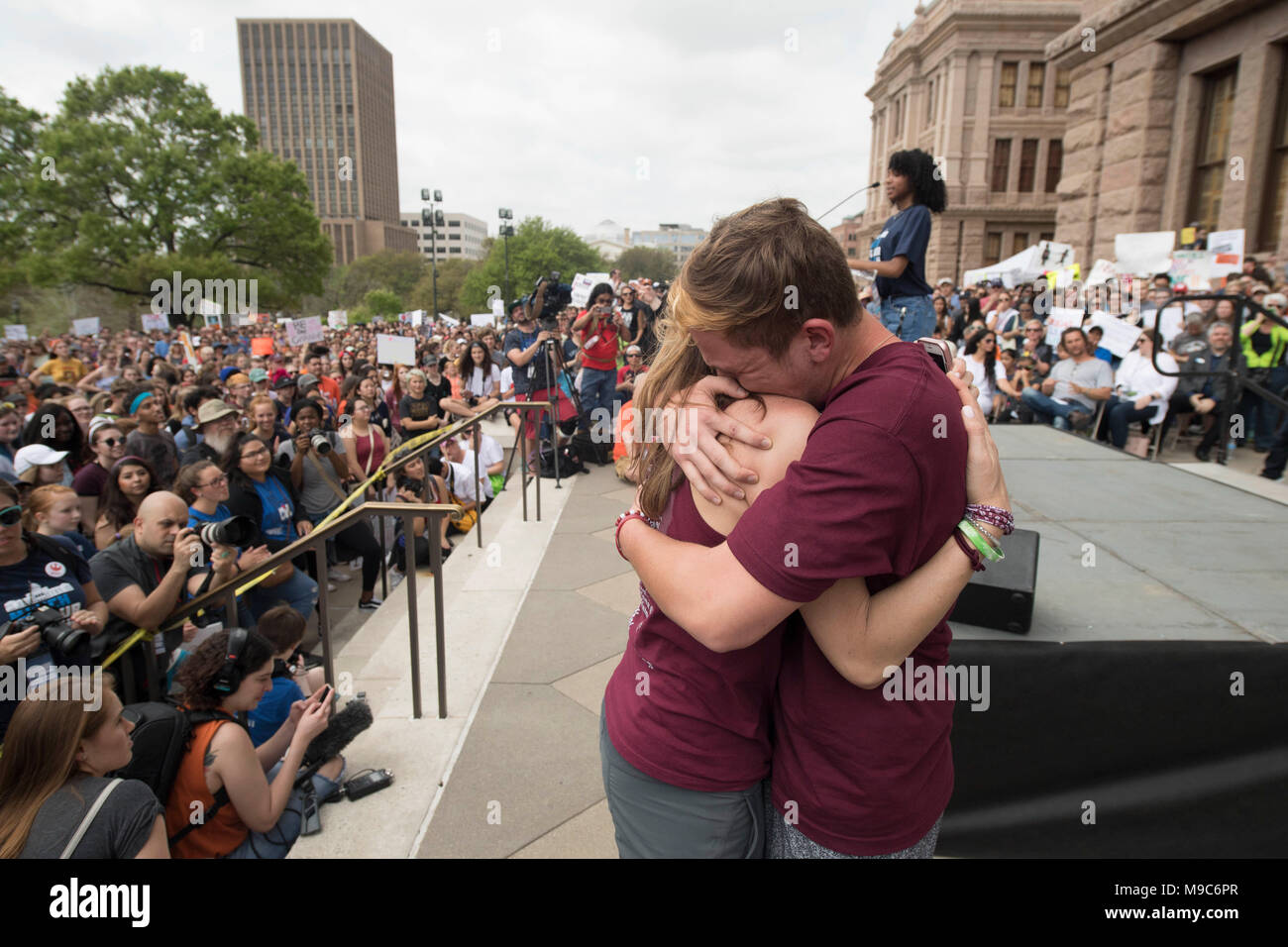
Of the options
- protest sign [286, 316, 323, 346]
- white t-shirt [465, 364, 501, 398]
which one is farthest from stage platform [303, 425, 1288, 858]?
protest sign [286, 316, 323, 346]

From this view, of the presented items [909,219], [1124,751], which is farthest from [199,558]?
[1124,751]

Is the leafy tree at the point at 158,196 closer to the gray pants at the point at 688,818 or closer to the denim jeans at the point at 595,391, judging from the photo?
the denim jeans at the point at 595,391

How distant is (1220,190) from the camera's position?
12.0 meters

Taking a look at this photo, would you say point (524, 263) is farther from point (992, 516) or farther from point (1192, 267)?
point (992, 516)

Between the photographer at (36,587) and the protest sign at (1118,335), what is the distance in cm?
1063

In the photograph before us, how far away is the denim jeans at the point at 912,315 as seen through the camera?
4531 millimetres

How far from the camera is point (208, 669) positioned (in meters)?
3.05

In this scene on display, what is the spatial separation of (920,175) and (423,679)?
4.00 meters

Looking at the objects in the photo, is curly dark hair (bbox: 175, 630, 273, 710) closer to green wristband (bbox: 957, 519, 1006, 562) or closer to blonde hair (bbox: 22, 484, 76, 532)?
blonde hair (bbox: 22, 484, 76, 532)

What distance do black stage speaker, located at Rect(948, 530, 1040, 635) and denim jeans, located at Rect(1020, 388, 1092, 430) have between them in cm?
704

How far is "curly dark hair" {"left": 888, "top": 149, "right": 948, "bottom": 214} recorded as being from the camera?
416 centimetres

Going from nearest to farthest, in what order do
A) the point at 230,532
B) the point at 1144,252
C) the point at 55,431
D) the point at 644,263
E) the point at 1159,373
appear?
the point at 230,532, the point at 55,431, the point at 1159,373, the point at 1144,252, the point at 644,263

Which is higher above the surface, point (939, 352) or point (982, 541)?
point (939, 352)

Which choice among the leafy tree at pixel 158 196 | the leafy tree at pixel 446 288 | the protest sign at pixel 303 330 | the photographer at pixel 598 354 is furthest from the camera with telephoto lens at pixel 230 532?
the leafy tree at pixel 446 288
